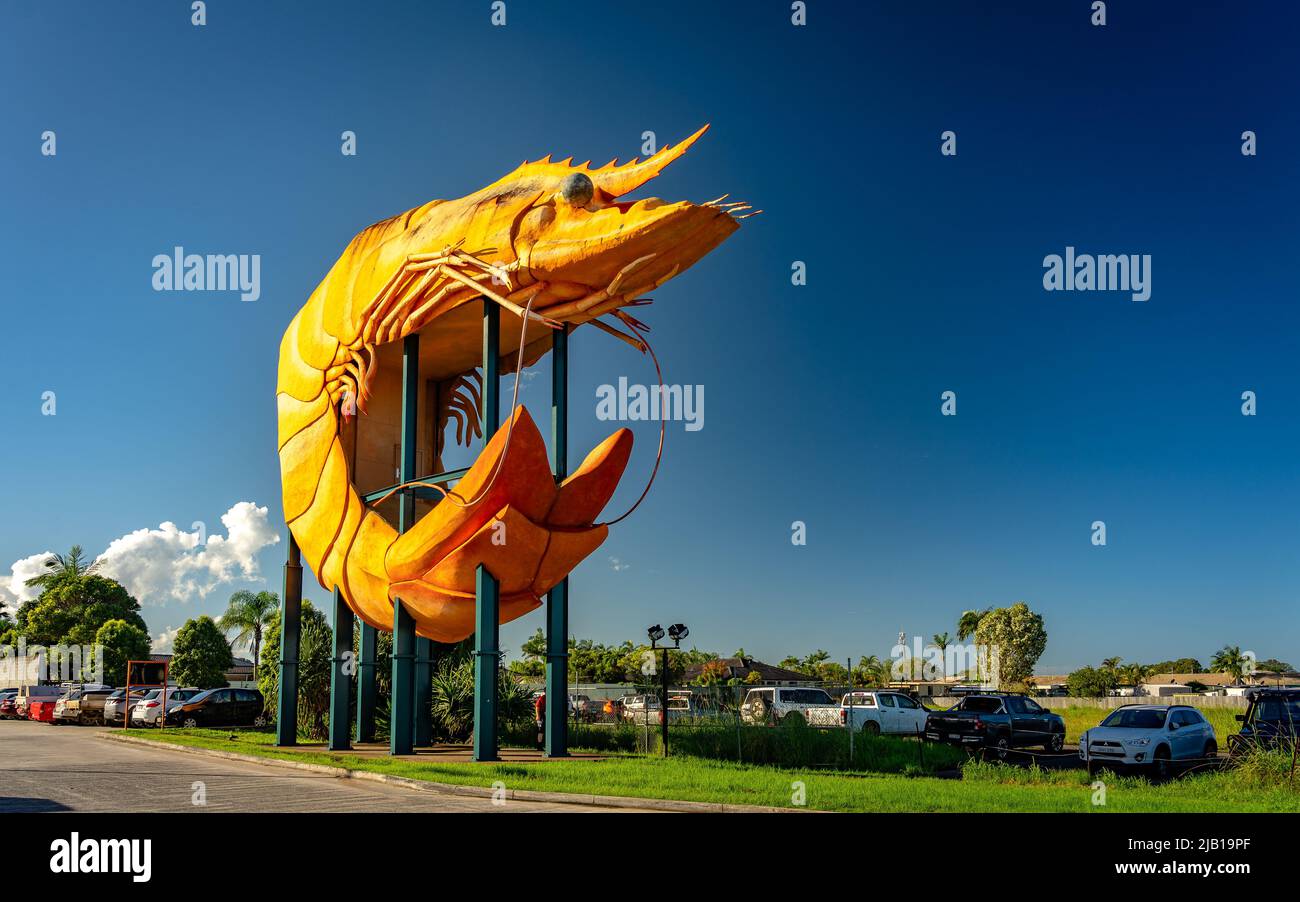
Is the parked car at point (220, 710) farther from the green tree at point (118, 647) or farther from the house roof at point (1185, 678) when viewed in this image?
the house roof at point (1185, 678)

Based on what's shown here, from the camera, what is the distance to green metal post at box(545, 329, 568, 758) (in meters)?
18.0

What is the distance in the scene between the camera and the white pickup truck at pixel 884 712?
26547 mm

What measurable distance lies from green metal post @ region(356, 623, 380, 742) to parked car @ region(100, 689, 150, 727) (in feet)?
52.2

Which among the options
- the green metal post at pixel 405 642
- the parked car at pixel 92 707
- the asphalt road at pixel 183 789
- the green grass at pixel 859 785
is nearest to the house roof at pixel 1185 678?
the parked car at pixel 92 707

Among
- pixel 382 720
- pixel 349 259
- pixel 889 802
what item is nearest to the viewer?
pixel 889 802

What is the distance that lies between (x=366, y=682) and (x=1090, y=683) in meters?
63.7

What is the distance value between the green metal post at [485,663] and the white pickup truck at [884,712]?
1173 cm

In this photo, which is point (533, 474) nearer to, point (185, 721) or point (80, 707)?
point (185, 721)

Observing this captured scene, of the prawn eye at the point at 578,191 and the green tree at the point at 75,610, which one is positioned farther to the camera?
the green tree at the point at 75,610

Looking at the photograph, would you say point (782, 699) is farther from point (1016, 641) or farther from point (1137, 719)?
point (1016, 641)

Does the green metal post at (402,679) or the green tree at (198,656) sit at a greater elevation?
the green metal post at (402,679)

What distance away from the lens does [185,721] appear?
105ft
